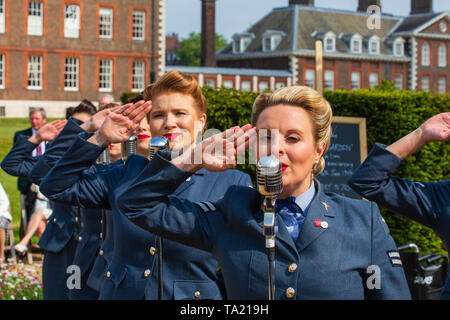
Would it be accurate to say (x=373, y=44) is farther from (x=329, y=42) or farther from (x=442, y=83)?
(x=442, y=83)

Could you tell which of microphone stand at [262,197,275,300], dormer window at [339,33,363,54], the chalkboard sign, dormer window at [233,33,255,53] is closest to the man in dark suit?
the chalkboard sign

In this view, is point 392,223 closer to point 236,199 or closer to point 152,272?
point 152,272

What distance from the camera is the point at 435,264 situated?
26.6 ft

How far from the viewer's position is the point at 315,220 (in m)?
3.01

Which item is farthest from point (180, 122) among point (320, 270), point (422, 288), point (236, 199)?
point (422, 288)

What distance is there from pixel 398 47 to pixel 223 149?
219ft

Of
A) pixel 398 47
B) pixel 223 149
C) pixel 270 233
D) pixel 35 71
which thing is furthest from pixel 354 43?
pixel 270 233

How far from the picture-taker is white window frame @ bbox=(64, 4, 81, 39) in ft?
155

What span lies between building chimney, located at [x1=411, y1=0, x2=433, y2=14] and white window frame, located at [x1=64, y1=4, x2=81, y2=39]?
3295cm

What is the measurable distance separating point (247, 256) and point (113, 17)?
47376mm

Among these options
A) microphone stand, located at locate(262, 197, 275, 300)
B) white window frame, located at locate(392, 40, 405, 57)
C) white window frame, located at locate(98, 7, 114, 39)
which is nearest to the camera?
microphone stand, located at locate(262, 197, 275, 300)

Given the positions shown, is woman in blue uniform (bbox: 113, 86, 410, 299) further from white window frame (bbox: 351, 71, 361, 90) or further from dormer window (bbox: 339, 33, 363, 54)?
dormer window (bbox: 339, 33, 363, 54)

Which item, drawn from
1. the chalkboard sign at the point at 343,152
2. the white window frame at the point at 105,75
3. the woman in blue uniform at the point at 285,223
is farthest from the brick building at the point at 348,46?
the woman in blue uniform at the point at 285,223

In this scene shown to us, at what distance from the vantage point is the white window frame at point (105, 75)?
49625 mm
